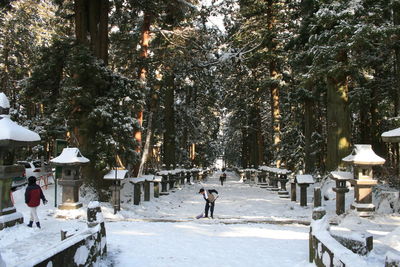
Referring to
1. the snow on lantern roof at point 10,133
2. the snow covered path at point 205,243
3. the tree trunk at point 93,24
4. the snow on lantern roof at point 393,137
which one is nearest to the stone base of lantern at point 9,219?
the snow on lantern roof at point 10,133

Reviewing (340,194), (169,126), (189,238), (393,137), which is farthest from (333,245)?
(169,126)

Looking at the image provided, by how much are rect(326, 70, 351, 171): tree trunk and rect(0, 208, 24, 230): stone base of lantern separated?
12.0 meters

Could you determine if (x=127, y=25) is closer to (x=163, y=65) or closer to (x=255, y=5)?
(x=163, y=65)

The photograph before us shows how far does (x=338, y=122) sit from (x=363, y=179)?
428cm

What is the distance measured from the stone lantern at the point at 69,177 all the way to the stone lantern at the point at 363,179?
30.3 feet

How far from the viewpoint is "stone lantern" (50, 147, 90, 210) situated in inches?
504

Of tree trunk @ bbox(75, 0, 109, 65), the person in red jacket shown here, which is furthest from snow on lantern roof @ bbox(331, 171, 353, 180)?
tree trunk @ bbox(75, 0, 109, 65)

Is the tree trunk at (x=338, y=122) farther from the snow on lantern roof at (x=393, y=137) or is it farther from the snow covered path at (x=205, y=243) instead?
the snow on lantern roof at (x=393, y=137)

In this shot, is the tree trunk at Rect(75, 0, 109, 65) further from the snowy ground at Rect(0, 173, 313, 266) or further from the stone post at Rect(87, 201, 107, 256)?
the stone post at Rect(87, 201, 107, 256)

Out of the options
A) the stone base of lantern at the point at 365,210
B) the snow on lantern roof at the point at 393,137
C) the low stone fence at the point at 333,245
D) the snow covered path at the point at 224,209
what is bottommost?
the snow covered path at the point at 224,209

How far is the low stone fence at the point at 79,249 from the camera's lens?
15.1 feet

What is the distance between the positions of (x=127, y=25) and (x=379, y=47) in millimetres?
14534

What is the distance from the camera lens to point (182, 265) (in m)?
7.34

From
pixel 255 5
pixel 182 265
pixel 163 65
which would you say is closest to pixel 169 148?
pixel 163 65
